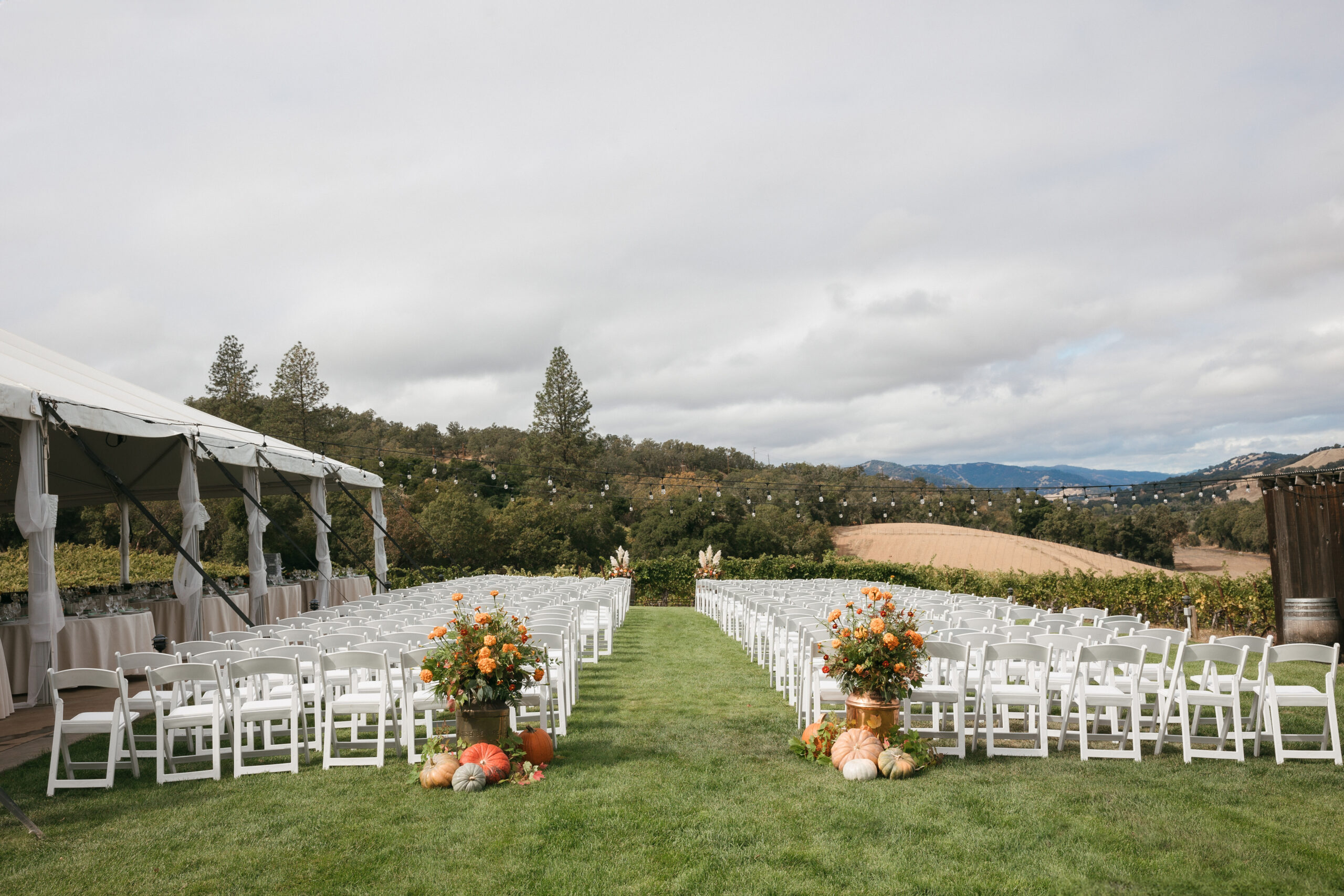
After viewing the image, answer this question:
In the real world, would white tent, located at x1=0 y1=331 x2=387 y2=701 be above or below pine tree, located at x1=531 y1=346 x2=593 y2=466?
below

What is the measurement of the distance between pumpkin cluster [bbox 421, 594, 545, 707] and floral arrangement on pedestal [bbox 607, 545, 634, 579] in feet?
61.4

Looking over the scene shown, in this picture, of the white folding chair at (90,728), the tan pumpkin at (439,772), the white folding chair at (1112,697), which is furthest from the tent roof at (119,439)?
the white folding chair at (1112,697)

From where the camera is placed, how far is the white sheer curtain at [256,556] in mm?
12281

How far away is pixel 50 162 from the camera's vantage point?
53.7 feet

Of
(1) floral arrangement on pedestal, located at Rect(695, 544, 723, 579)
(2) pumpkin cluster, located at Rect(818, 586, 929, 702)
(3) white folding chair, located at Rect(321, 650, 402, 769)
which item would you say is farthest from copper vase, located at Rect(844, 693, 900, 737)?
(1) floral arrangement on pedestal, located at Rect(695, 544, 723, 579)

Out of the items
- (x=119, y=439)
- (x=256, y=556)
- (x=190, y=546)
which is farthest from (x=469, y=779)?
(x=119, y=439)

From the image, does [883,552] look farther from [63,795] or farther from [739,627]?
[63,795]

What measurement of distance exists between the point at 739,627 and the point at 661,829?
1024cm

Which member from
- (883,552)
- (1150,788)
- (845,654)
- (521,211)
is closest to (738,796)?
(845,654)

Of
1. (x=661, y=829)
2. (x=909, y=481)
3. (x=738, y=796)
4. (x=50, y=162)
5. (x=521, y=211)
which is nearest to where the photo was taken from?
(x=661, y=829)

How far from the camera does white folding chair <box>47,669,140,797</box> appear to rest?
511 cm

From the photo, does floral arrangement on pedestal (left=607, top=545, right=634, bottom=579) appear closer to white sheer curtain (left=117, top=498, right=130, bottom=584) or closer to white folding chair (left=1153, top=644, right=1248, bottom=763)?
white sheer curtain (left=117, top=498, right=130, bottom=584)

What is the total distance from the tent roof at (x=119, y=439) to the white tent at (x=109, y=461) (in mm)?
23

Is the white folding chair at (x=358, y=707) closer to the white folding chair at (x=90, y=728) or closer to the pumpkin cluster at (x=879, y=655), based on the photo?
the white folding chair at (x=90, y=728)
